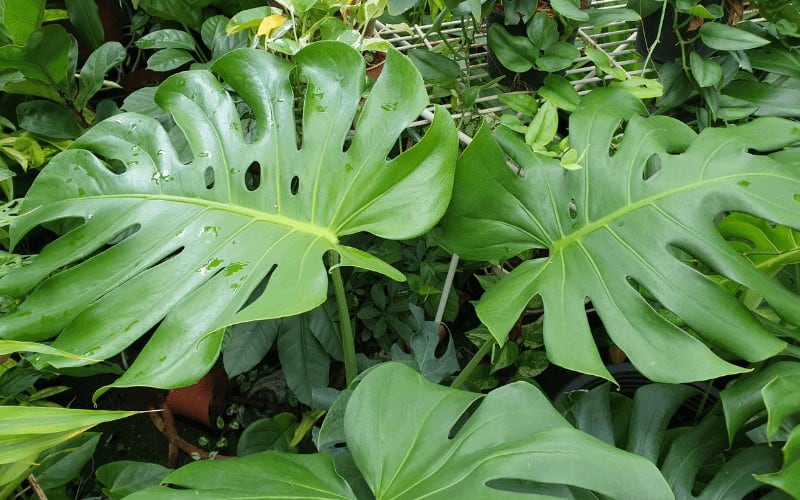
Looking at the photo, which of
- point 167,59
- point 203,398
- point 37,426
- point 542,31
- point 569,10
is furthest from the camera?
point 203,398

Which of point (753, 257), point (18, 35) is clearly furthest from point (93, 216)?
point (753, 257)

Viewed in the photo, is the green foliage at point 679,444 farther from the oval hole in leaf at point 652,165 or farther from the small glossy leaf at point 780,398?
the oval hole in leaf at point 652,165

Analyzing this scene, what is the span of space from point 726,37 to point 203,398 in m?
1.26

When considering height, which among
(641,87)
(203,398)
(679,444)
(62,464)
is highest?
(641,87)

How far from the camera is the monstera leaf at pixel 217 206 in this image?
0.72 meters

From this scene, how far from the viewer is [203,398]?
4.61 ft

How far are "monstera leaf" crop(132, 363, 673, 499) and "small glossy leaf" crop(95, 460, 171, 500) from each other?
399mm

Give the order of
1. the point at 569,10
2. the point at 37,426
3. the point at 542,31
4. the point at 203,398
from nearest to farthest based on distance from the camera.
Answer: the point at 37,426 < the point at 569,10 < the point at 542,31 < the point at 203,398

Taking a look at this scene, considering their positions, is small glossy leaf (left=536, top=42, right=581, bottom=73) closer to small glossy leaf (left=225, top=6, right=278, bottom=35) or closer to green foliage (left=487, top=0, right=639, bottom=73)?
green foliage (left=487, top=0, right=639, bottom=73)

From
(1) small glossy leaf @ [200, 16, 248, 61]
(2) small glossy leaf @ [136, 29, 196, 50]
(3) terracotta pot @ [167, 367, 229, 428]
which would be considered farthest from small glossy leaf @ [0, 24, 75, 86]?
(3) terracotta pot @ [167, 367, 229, 428]

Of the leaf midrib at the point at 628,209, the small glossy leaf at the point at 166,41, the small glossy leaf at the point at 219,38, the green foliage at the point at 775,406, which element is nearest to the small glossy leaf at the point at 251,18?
the small glossy leaf at the point at 219,38

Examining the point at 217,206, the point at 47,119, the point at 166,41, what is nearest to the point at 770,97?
the point at 217,206

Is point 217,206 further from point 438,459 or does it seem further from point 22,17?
point 22,17

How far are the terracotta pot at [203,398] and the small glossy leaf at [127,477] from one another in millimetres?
374
